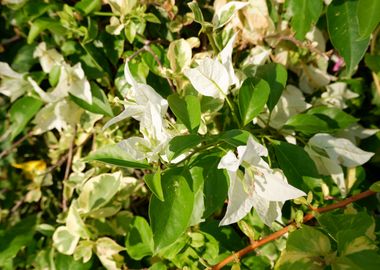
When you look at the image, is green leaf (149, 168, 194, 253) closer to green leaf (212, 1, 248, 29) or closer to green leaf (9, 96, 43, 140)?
green leaf (212, 1, 248, 29)

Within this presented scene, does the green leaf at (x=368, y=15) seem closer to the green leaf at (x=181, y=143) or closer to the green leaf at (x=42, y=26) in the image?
the green leaf at (x=181, y=143)

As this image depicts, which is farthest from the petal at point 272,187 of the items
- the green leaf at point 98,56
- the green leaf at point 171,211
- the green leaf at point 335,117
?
the green leaf at point 98,56

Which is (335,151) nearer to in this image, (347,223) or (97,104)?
(347,223)

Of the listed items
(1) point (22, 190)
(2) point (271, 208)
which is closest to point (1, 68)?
(1) point (22, 190)

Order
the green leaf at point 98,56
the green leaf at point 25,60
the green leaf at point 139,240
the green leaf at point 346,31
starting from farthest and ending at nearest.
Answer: the green leaf at point 25,60
the green leaf at point 98,56
the green leaf at point 139,240
the green leaf at point 346,31

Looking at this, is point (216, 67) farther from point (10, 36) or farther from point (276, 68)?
point (10, 36)

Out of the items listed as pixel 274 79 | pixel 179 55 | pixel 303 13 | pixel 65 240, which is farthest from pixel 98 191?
pixel 303 13

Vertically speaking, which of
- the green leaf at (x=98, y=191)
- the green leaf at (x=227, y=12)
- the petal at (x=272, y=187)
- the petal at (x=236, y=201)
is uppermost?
the green leaf at (x=227, y=12)
